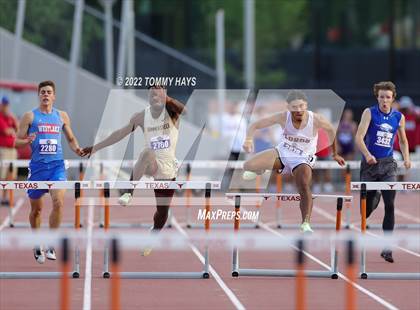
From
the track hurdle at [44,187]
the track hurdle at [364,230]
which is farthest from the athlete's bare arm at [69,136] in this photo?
the track hurdle at [364,230]

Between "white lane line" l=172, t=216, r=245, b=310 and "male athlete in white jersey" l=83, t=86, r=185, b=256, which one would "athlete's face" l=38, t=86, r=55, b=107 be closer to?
"male athlete in white jersey" l=83, t=86, r=185, b=256

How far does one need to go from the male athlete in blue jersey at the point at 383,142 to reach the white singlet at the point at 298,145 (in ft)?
3.78

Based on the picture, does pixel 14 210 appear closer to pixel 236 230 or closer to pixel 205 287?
pixel 236 230

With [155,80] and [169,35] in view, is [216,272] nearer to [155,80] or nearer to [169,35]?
[155,80]

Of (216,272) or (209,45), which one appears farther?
(209,45)

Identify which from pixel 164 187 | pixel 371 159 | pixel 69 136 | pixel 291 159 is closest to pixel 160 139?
pixel 164 187

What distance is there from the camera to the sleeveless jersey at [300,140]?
47.8ft

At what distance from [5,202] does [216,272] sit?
9.88 metres

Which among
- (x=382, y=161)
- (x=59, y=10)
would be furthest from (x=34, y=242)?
(x=59, y=10)

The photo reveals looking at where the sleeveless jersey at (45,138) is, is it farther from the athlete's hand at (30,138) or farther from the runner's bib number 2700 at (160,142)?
the runner's bib number 2700 at (160,142)

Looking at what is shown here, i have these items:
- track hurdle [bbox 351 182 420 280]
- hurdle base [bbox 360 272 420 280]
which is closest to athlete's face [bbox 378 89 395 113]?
track hurdle [bbox 351 182 420 280]

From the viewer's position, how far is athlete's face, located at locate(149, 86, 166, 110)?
48.6 ft

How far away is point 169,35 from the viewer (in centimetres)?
4272

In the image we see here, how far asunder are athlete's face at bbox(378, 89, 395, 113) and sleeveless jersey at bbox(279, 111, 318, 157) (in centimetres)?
139
